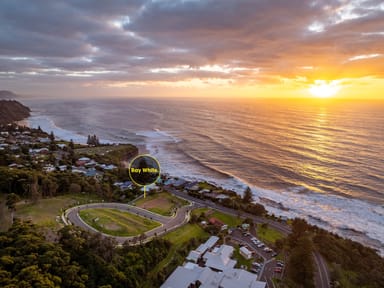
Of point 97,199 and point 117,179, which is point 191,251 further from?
point 117,179

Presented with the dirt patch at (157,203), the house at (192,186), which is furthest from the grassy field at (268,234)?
the house at (192,186)

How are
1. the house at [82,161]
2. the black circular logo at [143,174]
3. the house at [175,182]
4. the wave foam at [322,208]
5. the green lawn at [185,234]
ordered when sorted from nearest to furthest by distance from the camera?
the green lawn at [185,234] → the wave foam at [322,208] → the black circular logo at [143,174] → the house at [175,182] → the house at [82,161]

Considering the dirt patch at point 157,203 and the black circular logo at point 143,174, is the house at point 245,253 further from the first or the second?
the black circular logo at point 143,174

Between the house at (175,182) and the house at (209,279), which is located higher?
the house at (209,279)

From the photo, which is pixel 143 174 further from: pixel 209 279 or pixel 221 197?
pixel 209 279

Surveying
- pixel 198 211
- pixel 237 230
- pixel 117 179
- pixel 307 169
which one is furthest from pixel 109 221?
pixel 307 169

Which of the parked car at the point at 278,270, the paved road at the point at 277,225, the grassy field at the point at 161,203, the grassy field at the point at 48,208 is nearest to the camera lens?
the paved road at the point at 277,225
